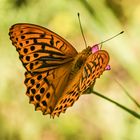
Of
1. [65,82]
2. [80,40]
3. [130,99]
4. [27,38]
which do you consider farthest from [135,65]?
[27,38]

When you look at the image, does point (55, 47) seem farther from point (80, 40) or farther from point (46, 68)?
point (80, 40)

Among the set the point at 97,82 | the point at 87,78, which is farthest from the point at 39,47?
the point at 97,82

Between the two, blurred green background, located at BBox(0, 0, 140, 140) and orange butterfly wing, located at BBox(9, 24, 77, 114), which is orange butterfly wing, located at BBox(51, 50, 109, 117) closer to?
orange butterfly wing, located at BBox(9, 24, 77, 114)

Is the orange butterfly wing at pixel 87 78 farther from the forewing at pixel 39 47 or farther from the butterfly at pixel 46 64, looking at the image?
the forewing at pixel 39 47

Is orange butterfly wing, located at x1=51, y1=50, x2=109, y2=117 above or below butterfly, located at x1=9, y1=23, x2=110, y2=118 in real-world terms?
below

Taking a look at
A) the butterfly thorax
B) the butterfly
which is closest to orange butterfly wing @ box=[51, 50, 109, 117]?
the butterfly

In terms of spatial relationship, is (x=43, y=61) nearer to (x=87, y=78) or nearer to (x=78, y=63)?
(x=78, y=63)
